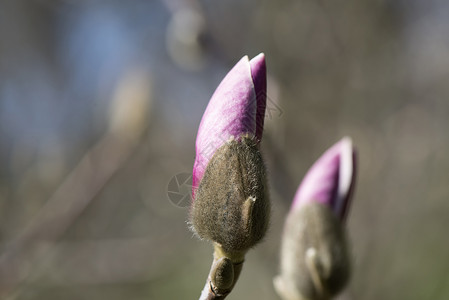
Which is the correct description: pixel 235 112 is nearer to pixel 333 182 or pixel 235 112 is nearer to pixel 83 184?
pixel 333 182

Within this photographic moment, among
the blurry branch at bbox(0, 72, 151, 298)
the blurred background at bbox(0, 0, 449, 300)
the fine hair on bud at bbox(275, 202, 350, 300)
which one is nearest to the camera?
the fine hair on bud at bbox(275, 202, 350, 300)

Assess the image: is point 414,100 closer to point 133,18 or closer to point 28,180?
point 28,180

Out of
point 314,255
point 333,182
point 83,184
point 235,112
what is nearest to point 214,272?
point 235,112

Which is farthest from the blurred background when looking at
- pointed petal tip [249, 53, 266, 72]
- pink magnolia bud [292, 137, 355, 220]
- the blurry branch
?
pointed petal tip [249, 53, 266, 72]

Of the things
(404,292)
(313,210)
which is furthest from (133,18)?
(313,210)

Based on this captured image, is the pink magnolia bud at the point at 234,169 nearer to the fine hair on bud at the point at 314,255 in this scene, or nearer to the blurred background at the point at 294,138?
the fine hair on bud at the point at 314,255

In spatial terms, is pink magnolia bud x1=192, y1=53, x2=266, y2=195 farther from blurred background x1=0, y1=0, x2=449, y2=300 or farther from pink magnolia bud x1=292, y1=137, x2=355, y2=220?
blurred background x1=0, y1=0, x2=449, y2=300
